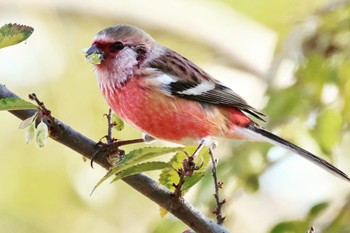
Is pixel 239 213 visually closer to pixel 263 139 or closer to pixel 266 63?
pixel 266 63

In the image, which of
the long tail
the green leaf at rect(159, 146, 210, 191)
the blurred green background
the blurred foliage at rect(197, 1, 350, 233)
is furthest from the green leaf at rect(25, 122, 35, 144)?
the blurred green background

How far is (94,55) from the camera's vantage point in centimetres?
269

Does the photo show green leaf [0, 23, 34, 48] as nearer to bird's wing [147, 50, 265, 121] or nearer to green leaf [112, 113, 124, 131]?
green leaf [112, 113, 124, 131]

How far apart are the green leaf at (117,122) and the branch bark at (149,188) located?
1.04 feet

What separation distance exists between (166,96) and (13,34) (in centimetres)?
85

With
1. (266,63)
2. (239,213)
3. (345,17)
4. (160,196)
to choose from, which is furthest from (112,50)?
(239,213)

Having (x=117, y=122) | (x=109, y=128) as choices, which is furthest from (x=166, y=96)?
(x=109, y=128)

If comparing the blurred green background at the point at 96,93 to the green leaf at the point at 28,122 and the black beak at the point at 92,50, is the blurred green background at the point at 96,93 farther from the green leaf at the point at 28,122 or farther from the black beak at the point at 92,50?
the green leaf at the point at 28,122

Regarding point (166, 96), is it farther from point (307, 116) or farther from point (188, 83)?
point (307, 116)

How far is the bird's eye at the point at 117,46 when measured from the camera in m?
2.78

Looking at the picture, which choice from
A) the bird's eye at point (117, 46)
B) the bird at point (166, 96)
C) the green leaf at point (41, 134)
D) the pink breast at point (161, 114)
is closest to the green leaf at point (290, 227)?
the bird at point (166, 96)

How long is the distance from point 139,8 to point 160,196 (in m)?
3.42

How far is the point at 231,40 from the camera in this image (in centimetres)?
530

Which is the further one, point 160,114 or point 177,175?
point 160,114
